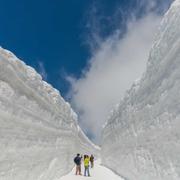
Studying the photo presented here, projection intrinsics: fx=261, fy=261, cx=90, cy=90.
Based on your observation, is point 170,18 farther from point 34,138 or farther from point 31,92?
point 34,138

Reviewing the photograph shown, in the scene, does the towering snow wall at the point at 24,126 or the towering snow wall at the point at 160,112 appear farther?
the towering snow wall at the point at 24,126

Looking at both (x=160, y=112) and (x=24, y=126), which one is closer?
(x=160, y=112)

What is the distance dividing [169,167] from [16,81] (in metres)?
6.61

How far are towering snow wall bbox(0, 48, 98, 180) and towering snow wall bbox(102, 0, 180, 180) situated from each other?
483 cm

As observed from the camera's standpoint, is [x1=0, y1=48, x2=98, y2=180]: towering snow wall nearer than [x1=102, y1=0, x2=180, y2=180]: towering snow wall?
No

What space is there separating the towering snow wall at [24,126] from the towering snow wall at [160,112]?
4828mm

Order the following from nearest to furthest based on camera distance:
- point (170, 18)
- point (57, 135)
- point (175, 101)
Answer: point (175, 101), point (170, 18), point (57, 135)

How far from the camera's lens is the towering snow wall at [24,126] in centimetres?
938

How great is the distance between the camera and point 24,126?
10992 millimetres

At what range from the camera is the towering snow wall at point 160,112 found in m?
8.43

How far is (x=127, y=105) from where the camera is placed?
17984 millimetres

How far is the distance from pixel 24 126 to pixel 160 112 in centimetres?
561

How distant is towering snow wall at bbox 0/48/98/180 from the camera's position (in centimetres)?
938

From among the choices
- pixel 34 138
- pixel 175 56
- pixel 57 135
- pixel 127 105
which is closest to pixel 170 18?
pixel 175 56
